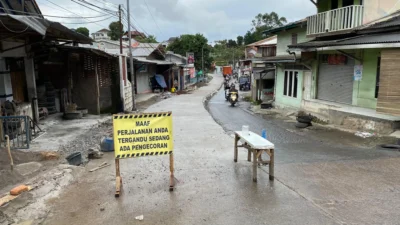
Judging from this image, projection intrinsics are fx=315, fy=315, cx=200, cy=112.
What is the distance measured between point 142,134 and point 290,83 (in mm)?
16608

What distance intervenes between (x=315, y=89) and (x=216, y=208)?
14.7 meters

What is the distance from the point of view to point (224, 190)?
598 centimetres

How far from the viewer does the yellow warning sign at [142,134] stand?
19.5ft

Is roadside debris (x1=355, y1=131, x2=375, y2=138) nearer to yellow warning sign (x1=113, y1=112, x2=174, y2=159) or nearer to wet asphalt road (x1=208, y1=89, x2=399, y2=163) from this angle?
wet asphalt road (x1=208, y1=89, x2=399, y2=163)

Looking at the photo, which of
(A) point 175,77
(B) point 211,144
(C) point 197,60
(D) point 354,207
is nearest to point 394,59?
(B) point 211,144

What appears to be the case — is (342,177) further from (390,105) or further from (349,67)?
(349,67)

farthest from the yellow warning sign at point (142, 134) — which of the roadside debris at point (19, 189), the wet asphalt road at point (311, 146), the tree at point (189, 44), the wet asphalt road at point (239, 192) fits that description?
the tree at point (189, 44)

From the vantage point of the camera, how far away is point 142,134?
607 cm

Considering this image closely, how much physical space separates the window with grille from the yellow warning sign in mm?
15729

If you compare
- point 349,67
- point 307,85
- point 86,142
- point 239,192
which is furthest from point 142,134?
point 307,85

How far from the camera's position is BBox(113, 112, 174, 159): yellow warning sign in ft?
19.5

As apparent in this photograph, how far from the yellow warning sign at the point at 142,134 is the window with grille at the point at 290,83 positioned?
15.7 m

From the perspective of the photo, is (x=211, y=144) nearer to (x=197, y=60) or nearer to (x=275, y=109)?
(x=275, y=109)

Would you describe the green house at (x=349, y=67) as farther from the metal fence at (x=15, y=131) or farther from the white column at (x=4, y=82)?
the white column at (x=4, y=82)
